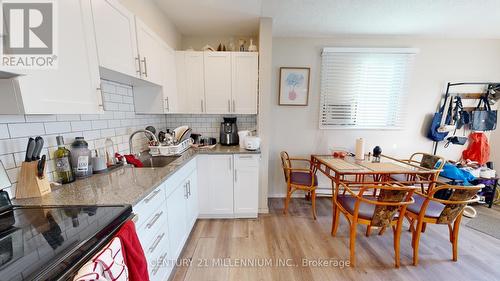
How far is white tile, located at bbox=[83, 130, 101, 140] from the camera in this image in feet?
4.64

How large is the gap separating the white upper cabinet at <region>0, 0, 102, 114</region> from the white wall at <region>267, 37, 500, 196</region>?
88.0 inches

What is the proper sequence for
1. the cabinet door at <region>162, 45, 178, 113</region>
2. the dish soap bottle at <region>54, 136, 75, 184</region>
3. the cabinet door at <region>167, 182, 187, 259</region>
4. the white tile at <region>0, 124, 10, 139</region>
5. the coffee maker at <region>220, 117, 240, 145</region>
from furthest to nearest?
the coffee maker at <region>220, 117, 240, 145</region>
the cabinet door at <region>162, 45, 178, 113</region>
the cabinet door at <region>167, 182, 187, 259</region>
the dish soap bottle at <region>54, 136, 75, 184</region>
the white tile at <region>0, 124, 10, 139</region>

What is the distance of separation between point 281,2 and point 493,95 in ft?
11.7

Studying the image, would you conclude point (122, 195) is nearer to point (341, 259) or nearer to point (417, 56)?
point (341, 259)

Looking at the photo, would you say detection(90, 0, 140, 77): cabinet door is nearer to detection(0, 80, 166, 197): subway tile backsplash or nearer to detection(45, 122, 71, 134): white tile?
detection(0, 80, 166, 197): subway tile backsplash

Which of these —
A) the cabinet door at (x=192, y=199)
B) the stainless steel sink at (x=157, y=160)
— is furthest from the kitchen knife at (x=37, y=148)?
the cabinet door at (x=192, y=199)

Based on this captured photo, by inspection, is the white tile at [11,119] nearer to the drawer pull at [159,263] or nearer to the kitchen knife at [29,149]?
the kitchen knife at [29,149]

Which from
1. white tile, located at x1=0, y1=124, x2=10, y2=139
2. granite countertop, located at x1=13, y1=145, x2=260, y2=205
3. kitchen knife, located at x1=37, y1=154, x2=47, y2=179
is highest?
white tile, located at x1=0, y1=124, x2=10, y2=139

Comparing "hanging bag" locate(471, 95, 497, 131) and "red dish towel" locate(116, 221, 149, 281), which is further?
"hanging bag" locate(471, 95, 497, 131)

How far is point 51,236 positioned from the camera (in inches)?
27.1

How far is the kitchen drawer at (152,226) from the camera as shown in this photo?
3.57 feet

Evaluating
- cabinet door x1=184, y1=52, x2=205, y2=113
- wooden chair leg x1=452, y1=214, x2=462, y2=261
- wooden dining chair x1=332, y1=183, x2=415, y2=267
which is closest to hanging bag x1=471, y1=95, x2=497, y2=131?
wooden chair leg x1=452, y1=214, x2=462, y2=261

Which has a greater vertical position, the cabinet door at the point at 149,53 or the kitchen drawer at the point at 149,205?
the cabinet door at the point at 149,53

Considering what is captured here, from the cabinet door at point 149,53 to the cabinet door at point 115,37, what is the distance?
75mm
